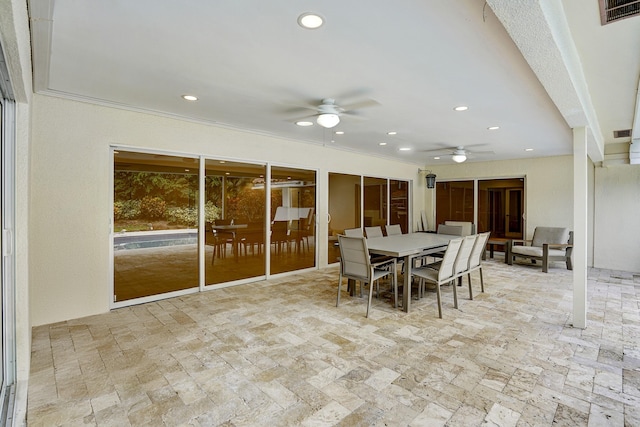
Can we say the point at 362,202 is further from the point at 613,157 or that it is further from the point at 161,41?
the point at 161,41

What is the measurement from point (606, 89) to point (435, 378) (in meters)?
3.45

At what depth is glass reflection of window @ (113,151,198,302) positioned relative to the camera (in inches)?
154

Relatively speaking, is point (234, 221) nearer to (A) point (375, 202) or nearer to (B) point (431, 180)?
(A) point (375, 202)

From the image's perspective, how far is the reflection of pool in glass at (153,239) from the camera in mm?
3930

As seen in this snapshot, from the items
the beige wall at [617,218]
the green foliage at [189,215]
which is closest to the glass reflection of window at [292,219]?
the green foliage at [189,215]

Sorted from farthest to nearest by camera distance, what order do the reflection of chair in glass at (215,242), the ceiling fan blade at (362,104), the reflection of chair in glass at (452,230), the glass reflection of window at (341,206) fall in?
the glass reflection of window at (341,206) < the reflection of chair in glass at (452,230) < the reflection of chair in glass at (215,242) < the ceiling fan blade at (362,104)

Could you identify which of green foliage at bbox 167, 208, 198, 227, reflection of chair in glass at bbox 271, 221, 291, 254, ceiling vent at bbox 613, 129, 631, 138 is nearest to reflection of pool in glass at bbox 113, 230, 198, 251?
green foliage at bbox 167, 208, 198, 227

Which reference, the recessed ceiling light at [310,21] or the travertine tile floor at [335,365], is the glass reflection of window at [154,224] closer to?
the travertine tile floor at [335,365]

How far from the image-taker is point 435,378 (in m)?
2.38

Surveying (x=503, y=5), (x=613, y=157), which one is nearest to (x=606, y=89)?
(x=503, y=5)

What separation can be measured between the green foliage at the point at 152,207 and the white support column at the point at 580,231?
16.6 feet

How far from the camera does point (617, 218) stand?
643cm

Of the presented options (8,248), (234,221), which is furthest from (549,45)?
(234,221)

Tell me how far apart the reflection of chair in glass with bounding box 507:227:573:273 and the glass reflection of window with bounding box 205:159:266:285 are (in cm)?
546
